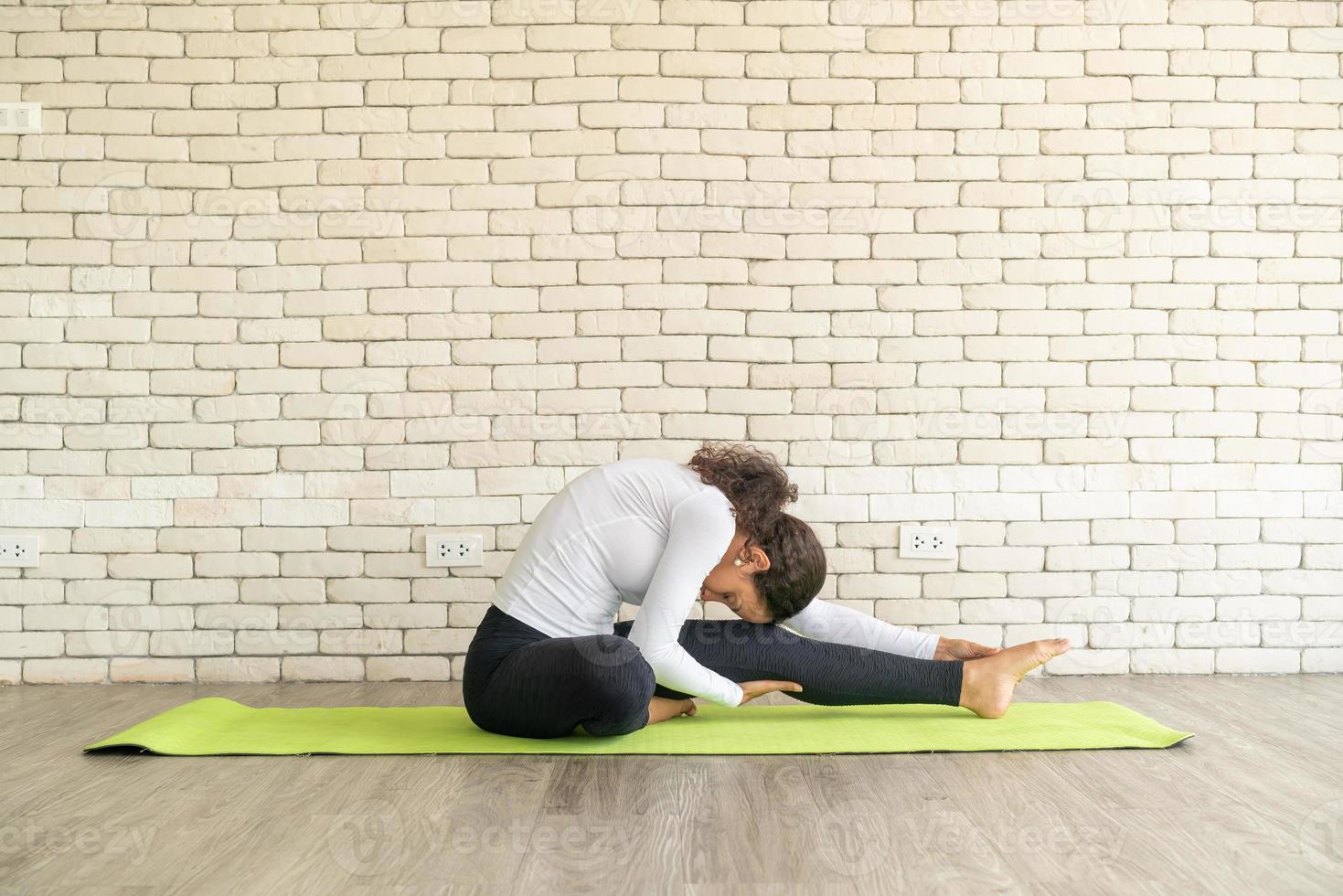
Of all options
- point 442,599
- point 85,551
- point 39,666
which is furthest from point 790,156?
point 39,666

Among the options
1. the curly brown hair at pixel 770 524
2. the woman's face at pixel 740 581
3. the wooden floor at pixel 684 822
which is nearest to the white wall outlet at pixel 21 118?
the wooden floor at pixel 684 822

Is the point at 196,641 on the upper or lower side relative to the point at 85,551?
lower

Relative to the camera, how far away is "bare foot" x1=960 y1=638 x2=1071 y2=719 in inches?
103

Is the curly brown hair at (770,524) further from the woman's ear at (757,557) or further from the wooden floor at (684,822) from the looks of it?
the wooden floor at (684,822)

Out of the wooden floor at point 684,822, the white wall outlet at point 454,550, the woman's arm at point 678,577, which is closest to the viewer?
the wooden floor at point 684,822

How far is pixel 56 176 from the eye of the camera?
3.46 m

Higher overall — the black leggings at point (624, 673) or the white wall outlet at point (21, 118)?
the white wall outlet at point (21, 118)

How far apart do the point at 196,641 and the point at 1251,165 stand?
3878 mm

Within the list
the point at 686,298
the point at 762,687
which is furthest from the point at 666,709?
the point at 686,298

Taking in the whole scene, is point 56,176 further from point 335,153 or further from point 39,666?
point 39,666

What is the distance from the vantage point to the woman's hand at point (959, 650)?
9.07 feet

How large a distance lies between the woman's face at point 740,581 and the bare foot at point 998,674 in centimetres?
56

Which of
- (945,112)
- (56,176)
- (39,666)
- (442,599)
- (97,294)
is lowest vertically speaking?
(39,666)

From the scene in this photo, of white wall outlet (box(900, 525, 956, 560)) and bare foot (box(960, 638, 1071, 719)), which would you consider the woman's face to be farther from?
white wall outlet (box(900, 525, 956, 560))
